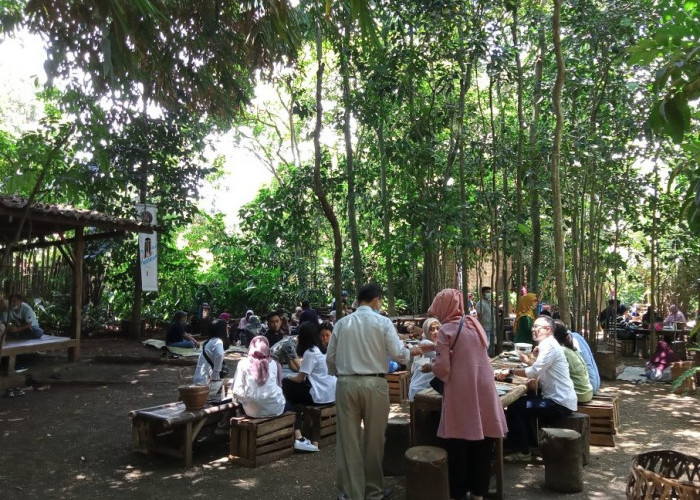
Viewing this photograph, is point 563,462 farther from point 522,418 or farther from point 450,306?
point 450,306

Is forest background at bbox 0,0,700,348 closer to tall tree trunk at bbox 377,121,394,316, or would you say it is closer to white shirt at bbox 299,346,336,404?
tall tree trunk at bbox 377,121,394,316

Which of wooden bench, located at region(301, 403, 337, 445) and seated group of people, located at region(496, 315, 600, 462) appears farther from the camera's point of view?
wooden bench, located at region(301, 403, 337, 445)

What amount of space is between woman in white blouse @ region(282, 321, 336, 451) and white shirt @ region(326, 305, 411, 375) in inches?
50.6

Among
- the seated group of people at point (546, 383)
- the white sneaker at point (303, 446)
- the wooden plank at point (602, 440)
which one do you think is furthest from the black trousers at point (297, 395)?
the wooden plank at point (602, 440)

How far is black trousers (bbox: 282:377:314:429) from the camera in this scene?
18.2 feet

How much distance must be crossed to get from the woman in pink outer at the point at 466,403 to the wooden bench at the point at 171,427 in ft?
7.35

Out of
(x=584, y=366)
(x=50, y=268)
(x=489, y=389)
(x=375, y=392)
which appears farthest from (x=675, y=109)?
(x=50, y=268)

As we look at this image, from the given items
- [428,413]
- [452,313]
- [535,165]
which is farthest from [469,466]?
[535,165]

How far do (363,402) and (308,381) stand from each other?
1.73 metres

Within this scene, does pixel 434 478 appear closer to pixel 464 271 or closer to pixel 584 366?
pixel 584 366

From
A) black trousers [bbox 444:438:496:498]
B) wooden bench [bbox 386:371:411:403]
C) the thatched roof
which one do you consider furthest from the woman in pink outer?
the thatched roof

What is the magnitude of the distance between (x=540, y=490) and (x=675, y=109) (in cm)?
334

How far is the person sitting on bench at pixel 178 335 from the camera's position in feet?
34.1

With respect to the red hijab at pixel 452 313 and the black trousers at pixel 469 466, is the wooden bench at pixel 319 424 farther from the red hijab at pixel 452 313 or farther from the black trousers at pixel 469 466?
the red hijab at pixel 452 313
